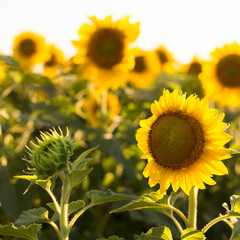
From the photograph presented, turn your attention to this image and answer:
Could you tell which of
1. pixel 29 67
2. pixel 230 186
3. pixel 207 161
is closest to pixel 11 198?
pixel 207 161

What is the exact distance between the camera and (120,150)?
2557 millimetres

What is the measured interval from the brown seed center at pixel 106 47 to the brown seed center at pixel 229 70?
0.80 metres

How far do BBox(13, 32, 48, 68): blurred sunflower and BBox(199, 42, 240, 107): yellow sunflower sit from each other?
2079 mm

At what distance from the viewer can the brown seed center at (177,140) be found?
1.39m

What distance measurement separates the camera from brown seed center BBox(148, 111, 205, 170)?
1.39 metres

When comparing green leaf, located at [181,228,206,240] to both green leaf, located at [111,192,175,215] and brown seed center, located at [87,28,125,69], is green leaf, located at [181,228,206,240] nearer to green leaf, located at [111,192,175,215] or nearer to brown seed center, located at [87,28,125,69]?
green leaf, located at [111,192,175,215]

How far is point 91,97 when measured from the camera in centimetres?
362

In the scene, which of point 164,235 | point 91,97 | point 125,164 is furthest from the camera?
point 91,97

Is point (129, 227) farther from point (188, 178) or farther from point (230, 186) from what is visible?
point (188, 178)

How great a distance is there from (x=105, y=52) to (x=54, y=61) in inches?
82.7

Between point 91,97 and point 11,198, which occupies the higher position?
point 91,97

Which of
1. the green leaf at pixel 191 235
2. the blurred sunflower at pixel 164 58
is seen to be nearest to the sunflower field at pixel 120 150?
the green leaf at pixel 191 235

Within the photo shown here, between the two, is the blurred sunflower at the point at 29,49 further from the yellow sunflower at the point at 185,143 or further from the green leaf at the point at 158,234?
the green leaf at the point at 158,234

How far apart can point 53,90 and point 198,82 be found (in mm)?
1229
